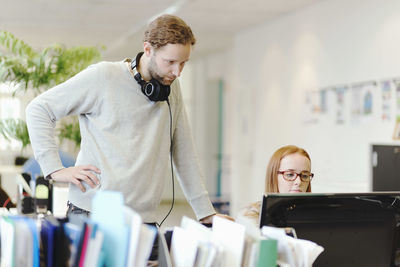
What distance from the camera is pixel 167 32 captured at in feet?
6.11

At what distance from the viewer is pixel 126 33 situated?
8.27 metres

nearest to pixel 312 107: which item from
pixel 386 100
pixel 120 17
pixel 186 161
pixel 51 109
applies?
pixel 386 100

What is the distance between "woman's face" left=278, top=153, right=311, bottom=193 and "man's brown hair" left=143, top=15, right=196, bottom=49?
69cm

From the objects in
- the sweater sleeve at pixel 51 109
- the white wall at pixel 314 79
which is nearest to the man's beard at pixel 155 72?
the sweater sleeve at pixel 51 109

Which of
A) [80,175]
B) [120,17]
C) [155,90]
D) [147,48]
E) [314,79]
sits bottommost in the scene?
[80,175]

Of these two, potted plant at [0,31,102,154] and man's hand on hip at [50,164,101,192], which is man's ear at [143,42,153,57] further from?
potted plant at [0,31,102,154]

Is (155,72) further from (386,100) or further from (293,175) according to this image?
(386,100)

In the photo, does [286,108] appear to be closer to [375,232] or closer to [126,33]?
[126,33]

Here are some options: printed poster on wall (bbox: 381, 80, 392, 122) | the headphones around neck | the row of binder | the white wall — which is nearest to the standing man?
the headphones around neck

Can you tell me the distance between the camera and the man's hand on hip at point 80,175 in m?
1.85

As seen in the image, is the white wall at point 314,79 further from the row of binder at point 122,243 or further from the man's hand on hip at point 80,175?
the row of binder at point 122,243

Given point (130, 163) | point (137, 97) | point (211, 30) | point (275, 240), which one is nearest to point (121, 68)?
point (137, 97)

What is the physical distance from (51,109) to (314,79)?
4486 millimetres

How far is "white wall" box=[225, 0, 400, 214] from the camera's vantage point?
4.96m
